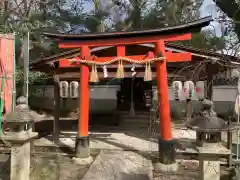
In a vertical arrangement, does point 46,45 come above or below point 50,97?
above

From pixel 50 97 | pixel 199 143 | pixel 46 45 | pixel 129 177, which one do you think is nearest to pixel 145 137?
pixel 129 177

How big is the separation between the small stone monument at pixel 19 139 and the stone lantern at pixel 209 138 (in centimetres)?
325

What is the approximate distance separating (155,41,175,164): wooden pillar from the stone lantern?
8.37 ft

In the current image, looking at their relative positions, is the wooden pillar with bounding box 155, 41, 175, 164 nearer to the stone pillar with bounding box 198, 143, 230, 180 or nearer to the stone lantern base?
the stone pillar with bounding box 198, 143, 230, 180

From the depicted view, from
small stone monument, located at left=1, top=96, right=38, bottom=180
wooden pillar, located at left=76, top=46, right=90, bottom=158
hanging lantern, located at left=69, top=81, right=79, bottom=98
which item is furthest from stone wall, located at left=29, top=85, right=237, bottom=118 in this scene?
small stone monument, located at left=1, top=96, right=38, bottom=180

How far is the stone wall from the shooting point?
1831 centimetres

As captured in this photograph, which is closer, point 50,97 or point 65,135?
point 65,135

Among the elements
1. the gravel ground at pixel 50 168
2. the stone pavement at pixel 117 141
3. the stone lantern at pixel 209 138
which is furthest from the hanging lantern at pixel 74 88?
the stone lantern at pixel 209 138

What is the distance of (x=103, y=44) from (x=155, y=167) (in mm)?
3610

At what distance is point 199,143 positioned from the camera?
14.3ft

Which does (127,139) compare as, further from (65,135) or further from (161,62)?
(161,62)

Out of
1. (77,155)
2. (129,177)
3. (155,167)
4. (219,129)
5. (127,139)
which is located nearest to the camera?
(219,129)

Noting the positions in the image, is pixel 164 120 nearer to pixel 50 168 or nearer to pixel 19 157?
pixel 50 168

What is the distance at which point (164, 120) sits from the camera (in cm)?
698
